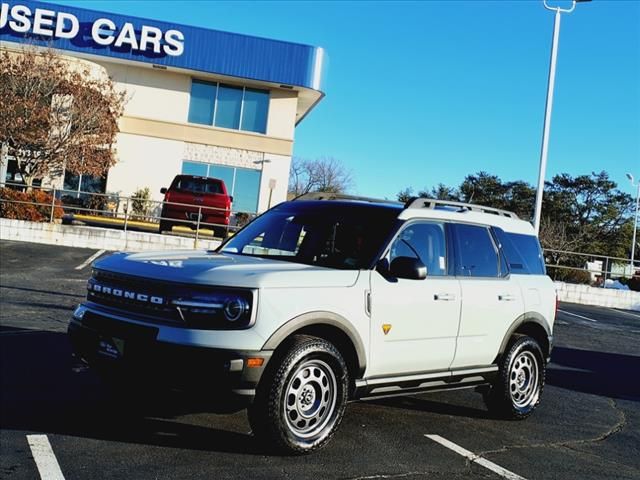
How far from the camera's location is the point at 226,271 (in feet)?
14.7

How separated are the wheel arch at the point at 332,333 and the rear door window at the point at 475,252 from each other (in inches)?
54.9

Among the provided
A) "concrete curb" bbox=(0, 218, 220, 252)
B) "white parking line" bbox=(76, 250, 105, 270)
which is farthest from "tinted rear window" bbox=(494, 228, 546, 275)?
"concrete curb" bbox=(0, 218, 220, 252)

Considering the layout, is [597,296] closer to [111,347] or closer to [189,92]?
[189,92]

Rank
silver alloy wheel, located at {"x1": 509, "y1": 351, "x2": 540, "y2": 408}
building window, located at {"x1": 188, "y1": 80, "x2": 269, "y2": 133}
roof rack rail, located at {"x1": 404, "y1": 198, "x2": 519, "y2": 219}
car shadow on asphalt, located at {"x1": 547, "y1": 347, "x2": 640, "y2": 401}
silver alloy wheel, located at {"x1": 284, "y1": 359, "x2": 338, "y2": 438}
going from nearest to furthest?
silver alloy wheel, located at {"x1": 284, "y1": 359, "x2": 338, "y2": 438} < roof rack rail, located at {"x1": 404, "y1": 198, "x2": 519, "y2": 219} < silver alloy wheel, located at {"x1": 509, "y1": 351, "x2": 540, "y2": 408} < car shadow on asphalt, located at {"x1": 547, "y1": 347, "x2": 640, "y2": 401} < building window, located at {"x1": 188, "y1": 80, "x2": 269, "y2": 133}

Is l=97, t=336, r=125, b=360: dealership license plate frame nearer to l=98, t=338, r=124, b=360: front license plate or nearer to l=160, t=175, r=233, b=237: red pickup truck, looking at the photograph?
l=98, t=338, r=124, b=360: front license plate

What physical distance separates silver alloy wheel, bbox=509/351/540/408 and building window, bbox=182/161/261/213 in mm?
23909

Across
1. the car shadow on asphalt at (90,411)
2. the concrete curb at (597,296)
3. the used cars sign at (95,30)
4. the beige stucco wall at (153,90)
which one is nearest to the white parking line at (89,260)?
the car shadow on asphalt at (90,411)

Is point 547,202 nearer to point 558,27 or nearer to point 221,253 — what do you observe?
point 558,27

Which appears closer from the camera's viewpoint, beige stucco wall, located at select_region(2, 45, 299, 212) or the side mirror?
the side mirror

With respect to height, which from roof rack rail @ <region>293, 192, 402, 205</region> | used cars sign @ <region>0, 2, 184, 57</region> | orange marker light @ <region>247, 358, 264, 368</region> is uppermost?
used cars sign @ <region>0, 2, 184, 57</region>

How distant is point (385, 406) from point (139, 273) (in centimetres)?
290

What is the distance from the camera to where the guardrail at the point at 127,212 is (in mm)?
20094

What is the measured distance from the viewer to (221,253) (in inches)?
229

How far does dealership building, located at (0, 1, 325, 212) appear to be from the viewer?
28656 millimetres
